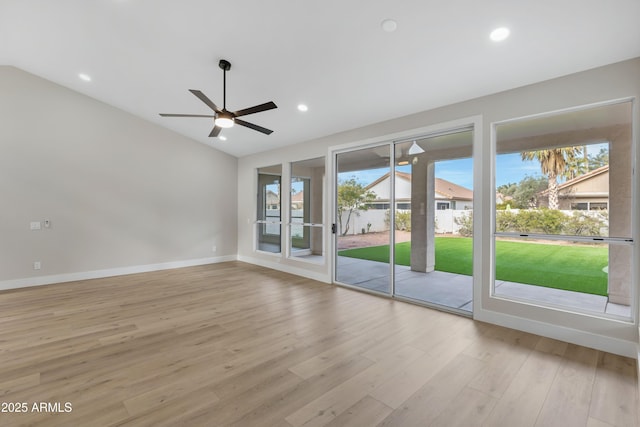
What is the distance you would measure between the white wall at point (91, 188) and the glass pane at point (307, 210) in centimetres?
238

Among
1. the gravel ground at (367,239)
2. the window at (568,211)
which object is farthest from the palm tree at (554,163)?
the gravel ground at (367,239)

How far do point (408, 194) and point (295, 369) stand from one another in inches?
121

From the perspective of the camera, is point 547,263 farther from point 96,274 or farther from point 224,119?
point 96,274

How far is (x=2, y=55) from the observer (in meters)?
4.48

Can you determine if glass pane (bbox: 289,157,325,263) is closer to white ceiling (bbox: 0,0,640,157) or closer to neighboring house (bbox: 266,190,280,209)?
neighboring house (bbox: 266,190,280,209)

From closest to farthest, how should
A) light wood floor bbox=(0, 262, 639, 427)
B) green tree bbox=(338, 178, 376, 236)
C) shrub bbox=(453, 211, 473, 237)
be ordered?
light wood floor bbox=(0, 262, 639, 427) → shrub bbox=(453, 211, 473, 237) → green tree bbox=(338, 178, 376, 236)

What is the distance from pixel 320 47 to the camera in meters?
3.14

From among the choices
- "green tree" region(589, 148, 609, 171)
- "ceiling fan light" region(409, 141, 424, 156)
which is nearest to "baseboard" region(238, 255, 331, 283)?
"ceiling fan light" region(409, 141, 424, 156)

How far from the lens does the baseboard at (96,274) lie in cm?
493

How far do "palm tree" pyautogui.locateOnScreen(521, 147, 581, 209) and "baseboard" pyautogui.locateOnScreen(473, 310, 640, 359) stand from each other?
1.34 metres

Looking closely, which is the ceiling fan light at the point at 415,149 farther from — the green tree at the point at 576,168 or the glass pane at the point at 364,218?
the green tree at the point at 576,168

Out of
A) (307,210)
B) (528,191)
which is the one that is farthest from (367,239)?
(528,191)

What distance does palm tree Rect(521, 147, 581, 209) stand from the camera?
3150mm

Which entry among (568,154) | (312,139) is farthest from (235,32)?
(568,154)
